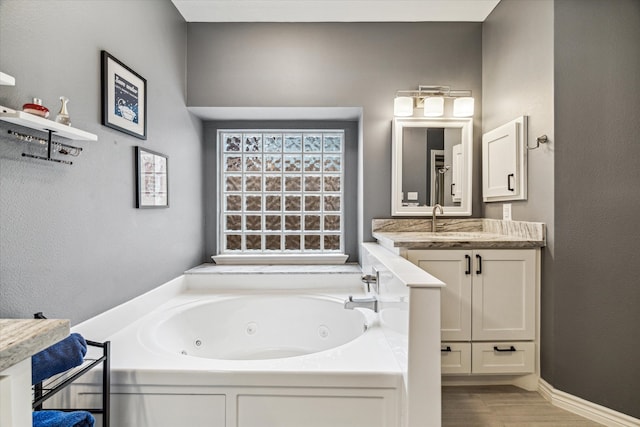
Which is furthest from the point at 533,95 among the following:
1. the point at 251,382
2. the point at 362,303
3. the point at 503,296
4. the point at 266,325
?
the point at 266,325

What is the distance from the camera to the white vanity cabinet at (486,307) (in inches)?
77.2

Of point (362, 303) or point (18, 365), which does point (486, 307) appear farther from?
point (18, 365)

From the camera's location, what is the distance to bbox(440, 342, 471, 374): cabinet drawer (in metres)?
1.98

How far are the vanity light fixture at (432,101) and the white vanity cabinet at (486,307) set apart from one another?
1208 mm

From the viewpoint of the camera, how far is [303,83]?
272cm

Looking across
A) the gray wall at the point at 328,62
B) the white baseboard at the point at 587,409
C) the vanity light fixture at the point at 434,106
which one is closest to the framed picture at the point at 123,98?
the gray wall at the point at 328,62

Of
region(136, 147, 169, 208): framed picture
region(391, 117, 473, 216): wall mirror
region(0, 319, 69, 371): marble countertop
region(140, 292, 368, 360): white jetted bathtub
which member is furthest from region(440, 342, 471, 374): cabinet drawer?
region(136, 147, 169, 208): framed picture

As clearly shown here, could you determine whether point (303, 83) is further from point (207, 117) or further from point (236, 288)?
point (236, 288)

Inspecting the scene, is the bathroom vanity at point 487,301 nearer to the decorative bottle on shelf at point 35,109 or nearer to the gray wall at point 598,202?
the gray wall at point 598,202

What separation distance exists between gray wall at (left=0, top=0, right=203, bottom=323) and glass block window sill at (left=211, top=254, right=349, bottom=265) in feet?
2.14

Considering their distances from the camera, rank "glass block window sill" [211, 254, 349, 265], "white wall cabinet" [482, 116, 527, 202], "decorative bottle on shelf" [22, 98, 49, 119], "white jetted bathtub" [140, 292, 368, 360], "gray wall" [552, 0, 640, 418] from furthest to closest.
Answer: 1. "glass block window sill" [211, 254, 349, 265]
2. "white jetted bathtub" [140, 292, 368, 360]
3. "white wall cabinet" [482, 116, 527, 202]
4. "gray wall" [552, 0, 640, 418]
5. "decorative bottle on shelf" [22, 98, 49, 119]

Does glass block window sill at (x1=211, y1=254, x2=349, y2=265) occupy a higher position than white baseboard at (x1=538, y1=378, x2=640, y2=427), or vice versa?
glass block window sill at (x1=211, y1=254, x2=349, y2=265)

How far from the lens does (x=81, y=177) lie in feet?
4.98

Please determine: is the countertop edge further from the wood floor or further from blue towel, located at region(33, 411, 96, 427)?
blue towel, located at region(33, 411, 96, 427)
